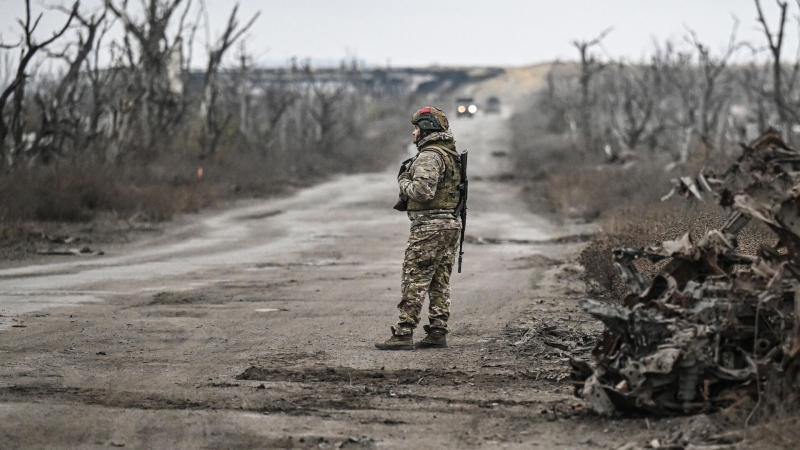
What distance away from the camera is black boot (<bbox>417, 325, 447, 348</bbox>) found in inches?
341

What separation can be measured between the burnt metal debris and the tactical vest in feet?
9.35

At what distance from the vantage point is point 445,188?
859 cm

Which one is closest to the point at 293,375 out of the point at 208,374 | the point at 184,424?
the point at 208,374

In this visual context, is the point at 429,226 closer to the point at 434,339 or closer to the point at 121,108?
the point at 434,339

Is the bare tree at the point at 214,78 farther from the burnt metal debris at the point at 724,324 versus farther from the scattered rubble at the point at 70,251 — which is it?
the burnt metal debris at the point at 724,324

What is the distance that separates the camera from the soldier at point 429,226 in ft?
28.0

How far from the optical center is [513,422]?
6020 millimetres

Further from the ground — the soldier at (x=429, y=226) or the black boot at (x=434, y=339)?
the soldier at (x=429, y=226)

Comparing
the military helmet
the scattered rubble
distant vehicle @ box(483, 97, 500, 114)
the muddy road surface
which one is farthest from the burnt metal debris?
distant vehicle @ box(483, 97, 500, 114)

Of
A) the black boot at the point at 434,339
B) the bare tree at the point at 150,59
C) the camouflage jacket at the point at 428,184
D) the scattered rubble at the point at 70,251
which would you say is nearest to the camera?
the camouflage jacket at the point at 428,184

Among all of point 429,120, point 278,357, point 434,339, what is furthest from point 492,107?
point 278,357

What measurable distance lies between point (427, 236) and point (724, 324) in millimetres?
3287

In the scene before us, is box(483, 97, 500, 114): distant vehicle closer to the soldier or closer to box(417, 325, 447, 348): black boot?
the soldier

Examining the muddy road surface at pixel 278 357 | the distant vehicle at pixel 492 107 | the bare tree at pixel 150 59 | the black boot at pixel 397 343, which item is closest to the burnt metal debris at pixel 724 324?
the muddy road surface at pixel 278 357
